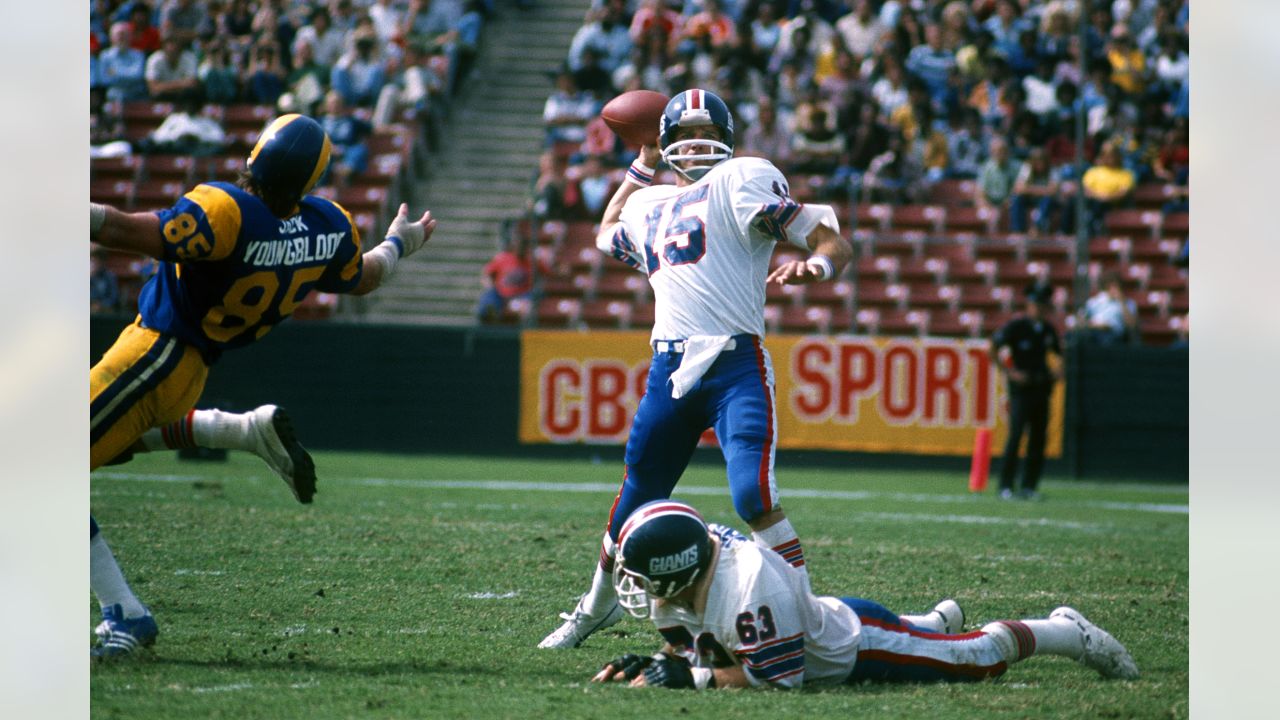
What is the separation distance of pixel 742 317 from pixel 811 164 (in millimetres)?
10544

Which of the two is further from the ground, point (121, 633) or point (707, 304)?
point (707, 304)

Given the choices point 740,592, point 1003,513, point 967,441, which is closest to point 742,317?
point 740,592

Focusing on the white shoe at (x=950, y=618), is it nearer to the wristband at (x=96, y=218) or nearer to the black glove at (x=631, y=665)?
the black glove at (x=631, y=665)

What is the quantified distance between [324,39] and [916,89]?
260 inches

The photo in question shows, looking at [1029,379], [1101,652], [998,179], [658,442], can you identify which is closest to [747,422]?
[658,442]

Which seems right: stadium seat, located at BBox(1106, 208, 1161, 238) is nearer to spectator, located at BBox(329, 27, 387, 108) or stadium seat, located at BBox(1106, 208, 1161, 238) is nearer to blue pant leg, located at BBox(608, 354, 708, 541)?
spectator, located at BBox(329, 27, 387, 108)

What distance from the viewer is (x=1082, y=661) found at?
4.93m

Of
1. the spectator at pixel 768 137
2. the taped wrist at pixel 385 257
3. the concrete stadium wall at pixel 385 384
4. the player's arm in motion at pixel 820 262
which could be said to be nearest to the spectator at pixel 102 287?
the concrete stadium wall at pixel 385 384

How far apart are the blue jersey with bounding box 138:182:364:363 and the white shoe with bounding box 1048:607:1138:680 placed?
2616 mm

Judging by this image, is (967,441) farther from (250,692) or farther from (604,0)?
(250,692)

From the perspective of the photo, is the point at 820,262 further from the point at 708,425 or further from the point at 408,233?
the point at 408,233

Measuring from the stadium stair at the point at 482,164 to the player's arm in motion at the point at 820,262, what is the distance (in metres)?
10.4

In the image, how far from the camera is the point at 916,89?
1603cm

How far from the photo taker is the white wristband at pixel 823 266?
16.0 feet
